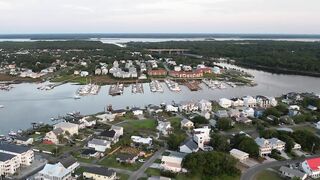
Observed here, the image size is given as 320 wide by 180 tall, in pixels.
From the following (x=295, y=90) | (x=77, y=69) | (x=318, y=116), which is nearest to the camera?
(x=318, y=116)

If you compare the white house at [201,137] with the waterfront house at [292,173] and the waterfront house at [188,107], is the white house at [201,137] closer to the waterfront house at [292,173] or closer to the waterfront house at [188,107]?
the waterfront house at [292,173]

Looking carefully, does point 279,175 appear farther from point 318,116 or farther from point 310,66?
point 310,66

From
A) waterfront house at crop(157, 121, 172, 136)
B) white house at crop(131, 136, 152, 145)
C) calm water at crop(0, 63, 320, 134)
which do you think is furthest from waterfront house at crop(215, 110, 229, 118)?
calm water at crop(0, 63, 320, 134)

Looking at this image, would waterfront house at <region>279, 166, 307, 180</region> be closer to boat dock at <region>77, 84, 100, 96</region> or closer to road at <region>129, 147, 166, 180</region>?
road at <region>129, 147, 166, 180</region>

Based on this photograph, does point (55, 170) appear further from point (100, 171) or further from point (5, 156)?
point (5, 156)

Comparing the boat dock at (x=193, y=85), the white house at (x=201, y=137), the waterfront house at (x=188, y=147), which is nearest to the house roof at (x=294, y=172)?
the waterfront house at (x=188, y=147)

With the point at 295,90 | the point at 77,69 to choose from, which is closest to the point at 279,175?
the point at 295,90
